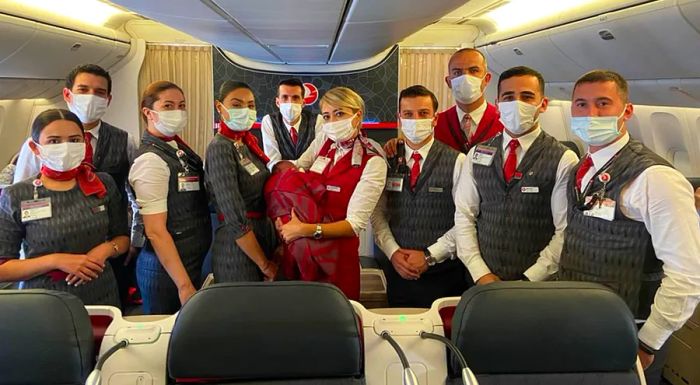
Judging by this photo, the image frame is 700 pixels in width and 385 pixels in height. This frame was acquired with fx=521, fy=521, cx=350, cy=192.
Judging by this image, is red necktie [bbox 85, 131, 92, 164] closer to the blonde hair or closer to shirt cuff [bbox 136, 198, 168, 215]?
shirt cuff [bbox 136, 198, 168, 215]

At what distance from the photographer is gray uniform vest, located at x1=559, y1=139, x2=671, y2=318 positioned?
1997 mm

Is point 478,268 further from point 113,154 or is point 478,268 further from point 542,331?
point 113,154

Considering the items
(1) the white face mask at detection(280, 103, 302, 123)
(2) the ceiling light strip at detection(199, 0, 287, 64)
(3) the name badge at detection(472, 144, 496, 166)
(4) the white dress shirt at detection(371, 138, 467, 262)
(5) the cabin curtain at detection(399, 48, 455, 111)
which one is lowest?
(4) the white dress shirt at detection(371, 138, 467, 262)

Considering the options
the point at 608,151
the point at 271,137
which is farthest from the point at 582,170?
the point at 271,137

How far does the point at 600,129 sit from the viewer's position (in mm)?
2135

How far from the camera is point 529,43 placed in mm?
4539

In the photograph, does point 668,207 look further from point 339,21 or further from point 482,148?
point 339,21

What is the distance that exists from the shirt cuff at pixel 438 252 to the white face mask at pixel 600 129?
2.85 ft

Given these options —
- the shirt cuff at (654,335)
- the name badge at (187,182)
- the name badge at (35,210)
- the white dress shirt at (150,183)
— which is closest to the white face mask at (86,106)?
the white dress shirt at (150,183)

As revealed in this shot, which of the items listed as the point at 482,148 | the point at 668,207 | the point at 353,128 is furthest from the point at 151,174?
the point at 668,207

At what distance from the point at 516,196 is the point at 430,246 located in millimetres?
547

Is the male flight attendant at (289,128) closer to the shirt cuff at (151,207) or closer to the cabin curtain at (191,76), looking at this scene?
the shirt cuff at (151,207)

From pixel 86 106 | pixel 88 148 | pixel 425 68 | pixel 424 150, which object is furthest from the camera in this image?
pixel 425 68

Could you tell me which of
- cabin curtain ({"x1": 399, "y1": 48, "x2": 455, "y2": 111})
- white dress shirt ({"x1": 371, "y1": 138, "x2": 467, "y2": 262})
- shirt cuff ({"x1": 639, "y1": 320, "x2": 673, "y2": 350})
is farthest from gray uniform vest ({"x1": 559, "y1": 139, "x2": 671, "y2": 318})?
cabin curtain ({"x1": 399, "y1": 48, "x2": 455, "y2": 111})
